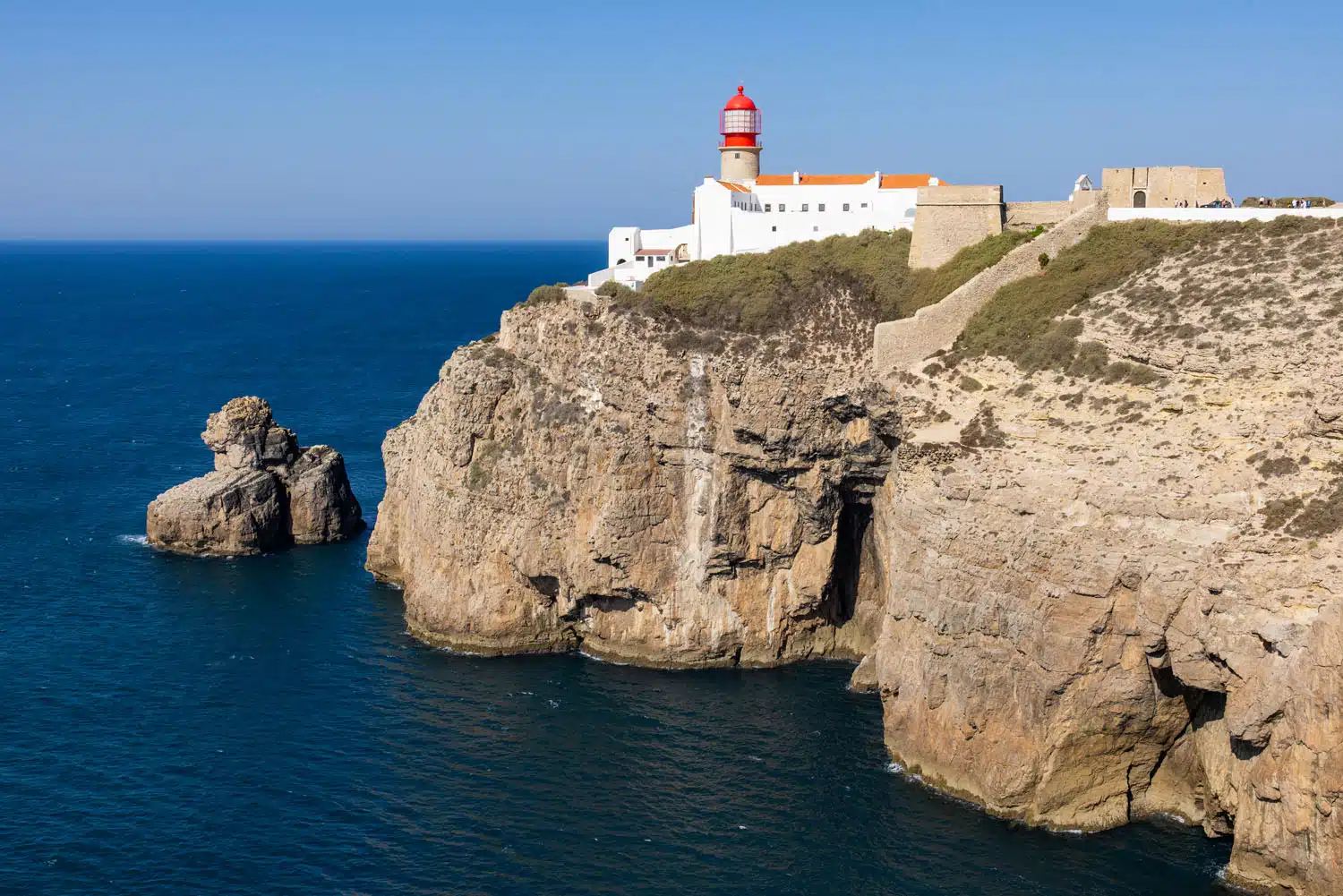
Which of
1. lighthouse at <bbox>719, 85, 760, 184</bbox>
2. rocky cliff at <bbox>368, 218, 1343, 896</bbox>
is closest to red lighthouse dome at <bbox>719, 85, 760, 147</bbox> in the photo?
lighthouse at <bbox>719, 85, 760, 184</bbox>

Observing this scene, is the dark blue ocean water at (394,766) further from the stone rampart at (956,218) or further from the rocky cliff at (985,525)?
the stone rampart at (956,218)

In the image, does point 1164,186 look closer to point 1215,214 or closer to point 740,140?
point 1215,214

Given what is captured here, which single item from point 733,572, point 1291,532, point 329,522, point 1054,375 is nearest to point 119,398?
point 329,522

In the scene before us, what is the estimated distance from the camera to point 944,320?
161 feet

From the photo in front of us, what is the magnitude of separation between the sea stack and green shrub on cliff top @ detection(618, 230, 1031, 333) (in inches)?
962

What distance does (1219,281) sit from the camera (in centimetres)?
4509

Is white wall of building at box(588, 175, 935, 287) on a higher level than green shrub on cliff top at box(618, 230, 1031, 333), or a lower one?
higher

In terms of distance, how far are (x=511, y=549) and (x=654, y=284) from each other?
536 inches

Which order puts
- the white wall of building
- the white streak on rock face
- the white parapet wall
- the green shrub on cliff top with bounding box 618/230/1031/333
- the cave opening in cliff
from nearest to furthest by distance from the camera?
the white parapet wall
the white streak on rock face
the green shrub on cliff top with bounding box 618/230/1031/333
the cave opening in cliff
the white wall of building

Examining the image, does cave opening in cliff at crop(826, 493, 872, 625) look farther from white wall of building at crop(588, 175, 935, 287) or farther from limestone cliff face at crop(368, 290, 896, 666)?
white wall of building at crop(588, 175, 935, 287)

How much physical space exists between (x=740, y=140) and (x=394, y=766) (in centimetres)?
3879

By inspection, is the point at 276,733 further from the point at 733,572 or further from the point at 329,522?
the point at 329,522

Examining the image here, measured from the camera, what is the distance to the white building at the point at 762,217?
6341 cm

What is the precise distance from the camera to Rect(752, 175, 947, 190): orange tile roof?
210 ft
